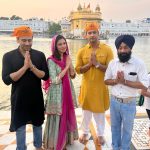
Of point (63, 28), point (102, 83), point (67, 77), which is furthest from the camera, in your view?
point (63, 28)

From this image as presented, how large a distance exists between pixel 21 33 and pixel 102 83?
1.15 m

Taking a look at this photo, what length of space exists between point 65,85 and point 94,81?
1.32 feet

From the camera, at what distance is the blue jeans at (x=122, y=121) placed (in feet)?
8.99

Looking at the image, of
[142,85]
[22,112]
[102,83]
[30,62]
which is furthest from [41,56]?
[142,85]

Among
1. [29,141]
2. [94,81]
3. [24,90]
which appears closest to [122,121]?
[94,81]

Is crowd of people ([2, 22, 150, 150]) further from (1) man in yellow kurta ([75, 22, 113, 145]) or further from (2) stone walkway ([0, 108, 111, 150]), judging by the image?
(2) stone walkway ([0, 108, 111, 150])

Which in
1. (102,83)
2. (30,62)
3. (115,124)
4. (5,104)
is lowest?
(5,104)

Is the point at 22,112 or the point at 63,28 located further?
the point at 63,28

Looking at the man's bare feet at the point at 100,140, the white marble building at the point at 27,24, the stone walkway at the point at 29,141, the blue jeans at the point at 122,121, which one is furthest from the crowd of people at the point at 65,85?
the white marble building at the point at 27,24

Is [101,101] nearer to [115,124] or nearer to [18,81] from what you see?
[115,124]

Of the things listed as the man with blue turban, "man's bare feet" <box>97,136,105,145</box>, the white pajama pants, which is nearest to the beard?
the man with blue turban

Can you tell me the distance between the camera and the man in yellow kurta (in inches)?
122

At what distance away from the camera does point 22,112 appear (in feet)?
9.12

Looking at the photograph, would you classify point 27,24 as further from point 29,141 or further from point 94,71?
point 94,71
